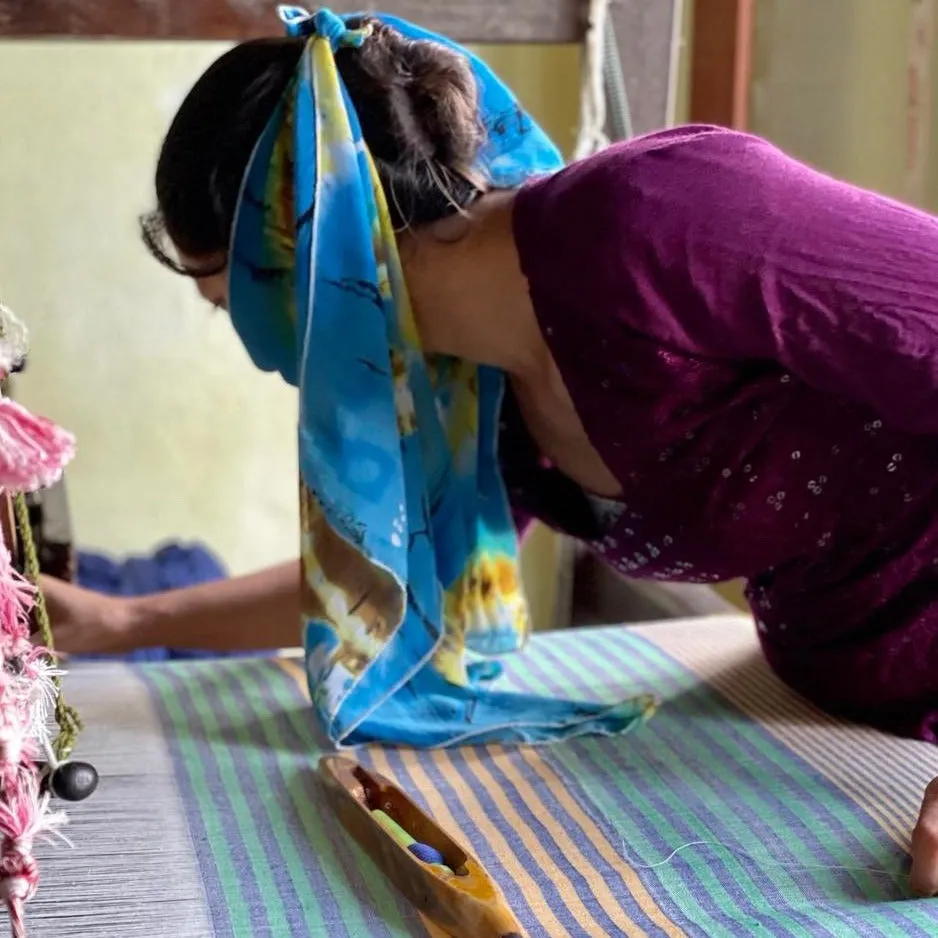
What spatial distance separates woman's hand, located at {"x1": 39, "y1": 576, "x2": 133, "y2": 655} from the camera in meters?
0.98

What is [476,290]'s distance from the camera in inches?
32.4

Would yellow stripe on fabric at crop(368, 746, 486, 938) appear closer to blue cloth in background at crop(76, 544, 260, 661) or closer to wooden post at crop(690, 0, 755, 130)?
blue cloth in background at crop(76, 544, 260, 661)

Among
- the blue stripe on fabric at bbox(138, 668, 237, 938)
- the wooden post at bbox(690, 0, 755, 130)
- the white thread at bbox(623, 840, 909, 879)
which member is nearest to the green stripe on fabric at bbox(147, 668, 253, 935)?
the blue stripe on fabric at bbox(138, 668, 237, 938)

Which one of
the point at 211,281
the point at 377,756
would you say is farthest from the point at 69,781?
the point at 211,281

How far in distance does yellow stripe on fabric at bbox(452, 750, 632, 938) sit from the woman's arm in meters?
0.25

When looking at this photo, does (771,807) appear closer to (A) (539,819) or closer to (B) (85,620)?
(A) (539,819)

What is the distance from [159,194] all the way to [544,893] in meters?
0.50

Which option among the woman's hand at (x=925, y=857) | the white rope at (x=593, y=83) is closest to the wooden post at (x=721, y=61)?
the white rope at (x=593, y=83)

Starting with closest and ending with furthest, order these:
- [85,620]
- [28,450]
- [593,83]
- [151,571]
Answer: [28,450] → [85,620] → [593,83] → [151,571]

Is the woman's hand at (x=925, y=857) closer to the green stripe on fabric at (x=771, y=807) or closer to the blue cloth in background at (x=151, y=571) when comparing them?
the green stripe on fabric at (x=771, y=807)

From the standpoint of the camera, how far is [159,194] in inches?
32.1

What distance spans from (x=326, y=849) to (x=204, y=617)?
14.5 inches

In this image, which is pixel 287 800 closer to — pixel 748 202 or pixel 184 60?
pixel 748 202

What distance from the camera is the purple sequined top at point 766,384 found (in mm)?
684
